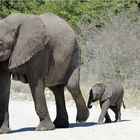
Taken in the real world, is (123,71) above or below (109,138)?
below

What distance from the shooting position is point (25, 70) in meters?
11.6

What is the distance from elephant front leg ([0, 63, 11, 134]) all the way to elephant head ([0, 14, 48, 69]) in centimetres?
29

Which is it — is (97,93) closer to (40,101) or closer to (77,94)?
(77,94)

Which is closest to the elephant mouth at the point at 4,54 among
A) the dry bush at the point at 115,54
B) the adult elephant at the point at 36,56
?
the adult elephant at the point at 36,56

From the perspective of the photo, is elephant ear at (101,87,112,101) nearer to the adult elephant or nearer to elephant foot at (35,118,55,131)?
the adult elephant

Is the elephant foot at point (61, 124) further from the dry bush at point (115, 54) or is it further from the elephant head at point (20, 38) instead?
the dry bush at point (115, 54)

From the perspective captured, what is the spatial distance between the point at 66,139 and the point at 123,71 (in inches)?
691

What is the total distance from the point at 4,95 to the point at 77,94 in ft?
6.39

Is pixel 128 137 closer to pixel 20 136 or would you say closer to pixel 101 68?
pixel 20 136

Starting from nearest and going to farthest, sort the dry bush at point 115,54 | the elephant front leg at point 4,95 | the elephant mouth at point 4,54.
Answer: the elephant mouth at point 4,54 → the elephant front leg at point 4,95 → the dry bush at point 115,54

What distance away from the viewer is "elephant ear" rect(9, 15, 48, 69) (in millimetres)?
11320

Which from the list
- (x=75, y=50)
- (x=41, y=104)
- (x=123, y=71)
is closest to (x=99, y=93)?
(x=75, y=50)

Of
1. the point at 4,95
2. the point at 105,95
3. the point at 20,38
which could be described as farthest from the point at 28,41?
the point at 105,95

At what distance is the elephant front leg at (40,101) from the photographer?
38.3ft
